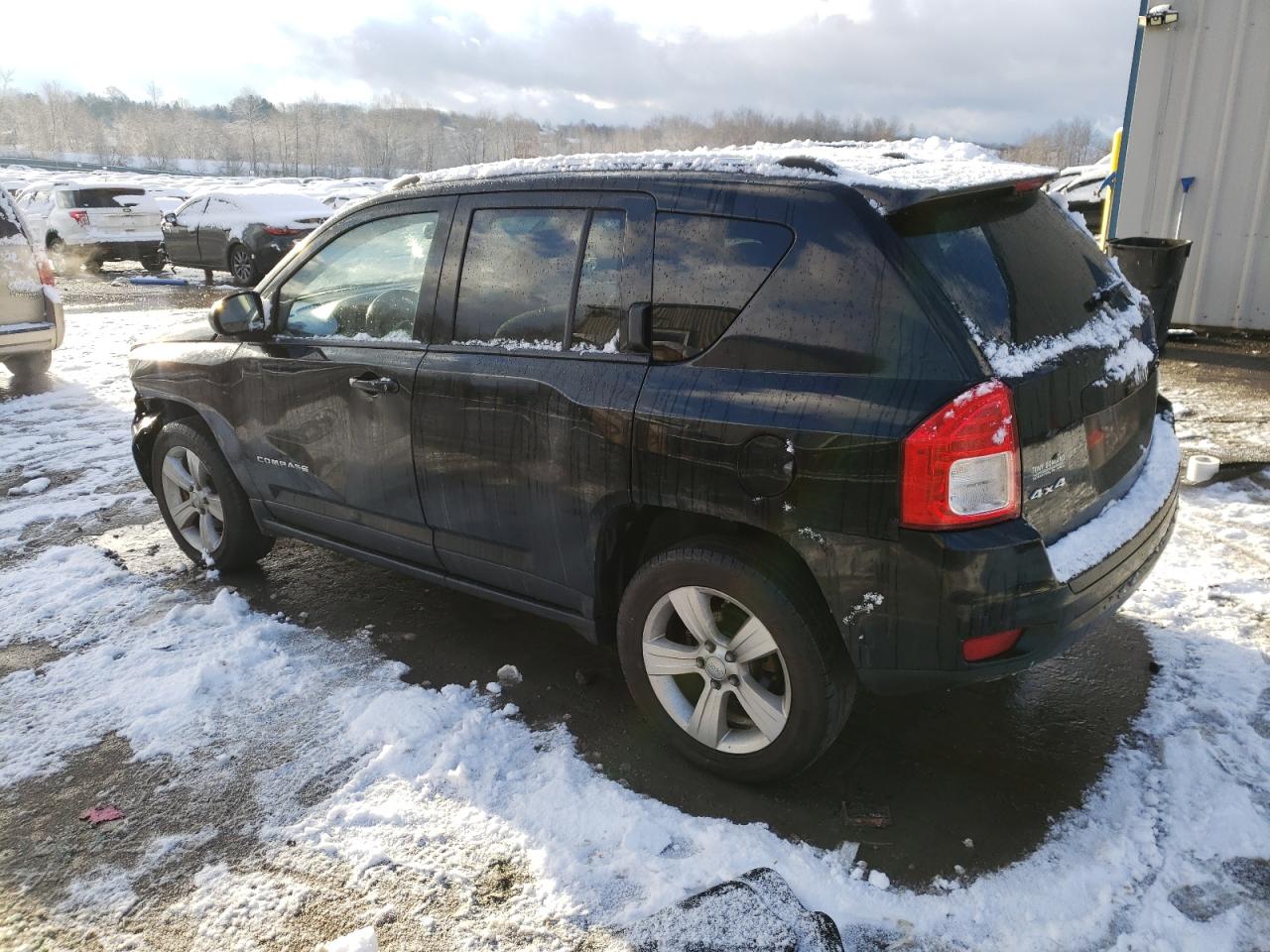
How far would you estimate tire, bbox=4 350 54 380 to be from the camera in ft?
31.8

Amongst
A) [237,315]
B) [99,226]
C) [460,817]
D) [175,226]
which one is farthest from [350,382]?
[99,226]

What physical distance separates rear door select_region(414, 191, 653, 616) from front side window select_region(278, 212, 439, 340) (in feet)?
0.69

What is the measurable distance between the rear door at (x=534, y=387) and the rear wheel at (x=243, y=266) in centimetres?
1522

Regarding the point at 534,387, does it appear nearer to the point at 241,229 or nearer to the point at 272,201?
the point at 241,229

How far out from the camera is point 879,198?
2.62 metres

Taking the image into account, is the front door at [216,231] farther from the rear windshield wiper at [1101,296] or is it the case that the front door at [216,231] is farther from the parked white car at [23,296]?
the rear windshield wiper at [1101,296]

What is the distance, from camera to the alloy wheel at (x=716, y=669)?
113 inches

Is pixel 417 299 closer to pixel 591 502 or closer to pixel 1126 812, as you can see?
pixel 591 502

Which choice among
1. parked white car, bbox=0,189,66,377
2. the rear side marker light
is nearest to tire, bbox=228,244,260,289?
parked white car, bbox=0,189,66,377

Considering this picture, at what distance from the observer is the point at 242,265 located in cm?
1742

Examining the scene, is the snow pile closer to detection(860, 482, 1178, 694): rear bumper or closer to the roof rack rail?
detection(860, 482, 1178, 694): rear bumper

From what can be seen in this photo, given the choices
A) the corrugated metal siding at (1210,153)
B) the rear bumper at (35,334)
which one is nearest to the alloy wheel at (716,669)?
the rear bumper at (35,334)

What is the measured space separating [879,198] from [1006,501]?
0.91 metres

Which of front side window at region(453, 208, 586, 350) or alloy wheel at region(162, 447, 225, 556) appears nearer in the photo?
front side window at region(453, 208, 586, 350)
